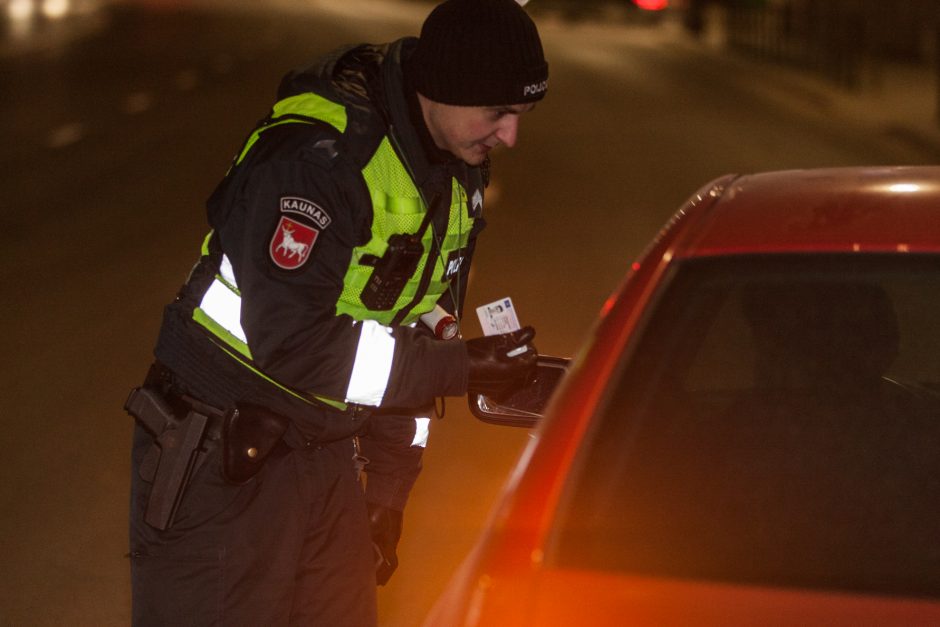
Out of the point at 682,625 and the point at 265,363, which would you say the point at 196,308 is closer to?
the point at 265,363

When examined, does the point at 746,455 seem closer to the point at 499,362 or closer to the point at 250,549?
the point at 499,362

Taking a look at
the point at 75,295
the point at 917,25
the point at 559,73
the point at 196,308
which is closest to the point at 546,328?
the point at 75,295

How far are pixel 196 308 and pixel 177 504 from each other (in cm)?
37

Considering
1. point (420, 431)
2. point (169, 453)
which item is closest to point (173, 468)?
point (169, 453)

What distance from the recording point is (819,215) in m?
2.48

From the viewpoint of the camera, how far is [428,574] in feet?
16.4

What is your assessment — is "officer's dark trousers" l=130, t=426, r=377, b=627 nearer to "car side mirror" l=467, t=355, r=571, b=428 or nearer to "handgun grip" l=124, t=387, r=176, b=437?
"handgun grip" l=124, t=387, r=176, b=437

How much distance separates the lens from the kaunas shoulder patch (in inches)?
106

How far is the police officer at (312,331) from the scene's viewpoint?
2768 mm

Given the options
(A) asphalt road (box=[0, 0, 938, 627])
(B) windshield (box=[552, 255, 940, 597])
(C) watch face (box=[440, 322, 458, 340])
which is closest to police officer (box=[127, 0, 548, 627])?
(C) watch face (box=[440, 322, 458, 340])

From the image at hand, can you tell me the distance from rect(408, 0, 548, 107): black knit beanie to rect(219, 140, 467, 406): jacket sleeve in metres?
0.24

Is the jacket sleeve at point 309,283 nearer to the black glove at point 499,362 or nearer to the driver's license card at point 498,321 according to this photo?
the black glove at point 499,362

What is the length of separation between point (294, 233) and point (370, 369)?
1.00 feet

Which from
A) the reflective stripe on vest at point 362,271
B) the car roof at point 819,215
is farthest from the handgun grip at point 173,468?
the car roof at point 819,215
